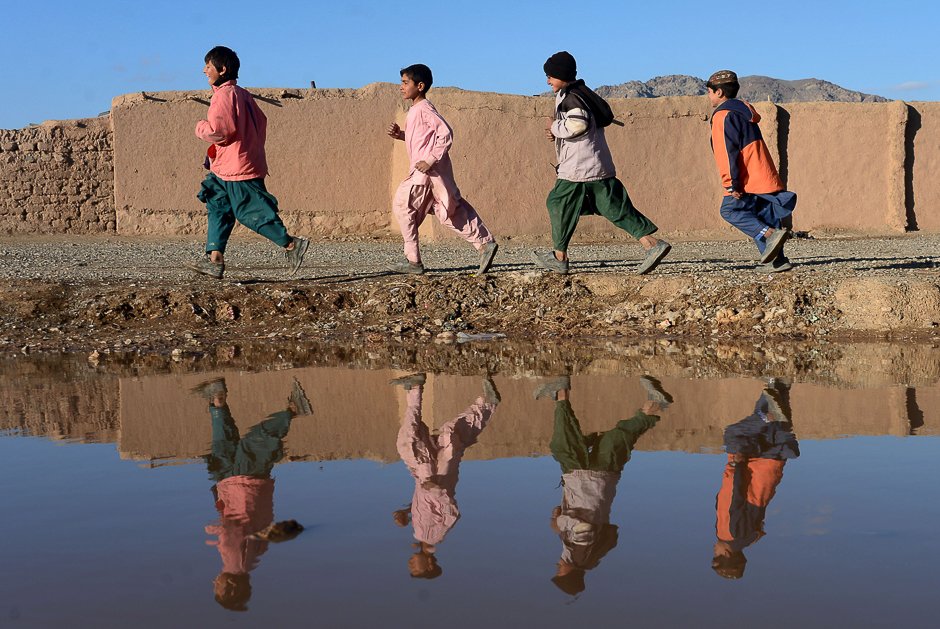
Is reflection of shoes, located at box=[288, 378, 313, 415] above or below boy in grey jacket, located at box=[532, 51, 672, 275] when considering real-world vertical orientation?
below

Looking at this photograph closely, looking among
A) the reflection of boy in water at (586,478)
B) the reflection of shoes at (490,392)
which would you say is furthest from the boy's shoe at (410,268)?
the reflection of boy in water at (586,478)

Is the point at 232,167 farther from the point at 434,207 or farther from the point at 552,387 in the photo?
the point at 552,387

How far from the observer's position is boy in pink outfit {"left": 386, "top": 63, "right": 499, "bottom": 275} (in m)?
6.98

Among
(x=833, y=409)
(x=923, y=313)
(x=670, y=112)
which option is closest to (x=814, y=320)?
(x=923, y=313)

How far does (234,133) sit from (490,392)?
3156mm

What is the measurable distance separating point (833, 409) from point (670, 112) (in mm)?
10889

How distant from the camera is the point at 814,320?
20.9ft

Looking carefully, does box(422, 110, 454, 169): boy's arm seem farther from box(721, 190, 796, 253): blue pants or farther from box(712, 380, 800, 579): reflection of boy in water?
box(712, 380, 800, 579): reflection of boy in water

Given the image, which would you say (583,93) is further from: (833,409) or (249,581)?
(249,581)

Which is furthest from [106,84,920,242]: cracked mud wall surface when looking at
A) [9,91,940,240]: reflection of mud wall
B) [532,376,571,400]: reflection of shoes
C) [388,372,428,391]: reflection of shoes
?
[532,376,571,400]: reflection of shoes

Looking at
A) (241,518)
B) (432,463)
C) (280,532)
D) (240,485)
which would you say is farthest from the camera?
(432,463)

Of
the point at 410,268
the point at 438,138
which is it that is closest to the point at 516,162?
the point at 410,268

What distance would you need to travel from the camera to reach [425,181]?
283 inches

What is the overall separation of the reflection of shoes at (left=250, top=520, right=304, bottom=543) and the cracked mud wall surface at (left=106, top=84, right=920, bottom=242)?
37.8 feet
